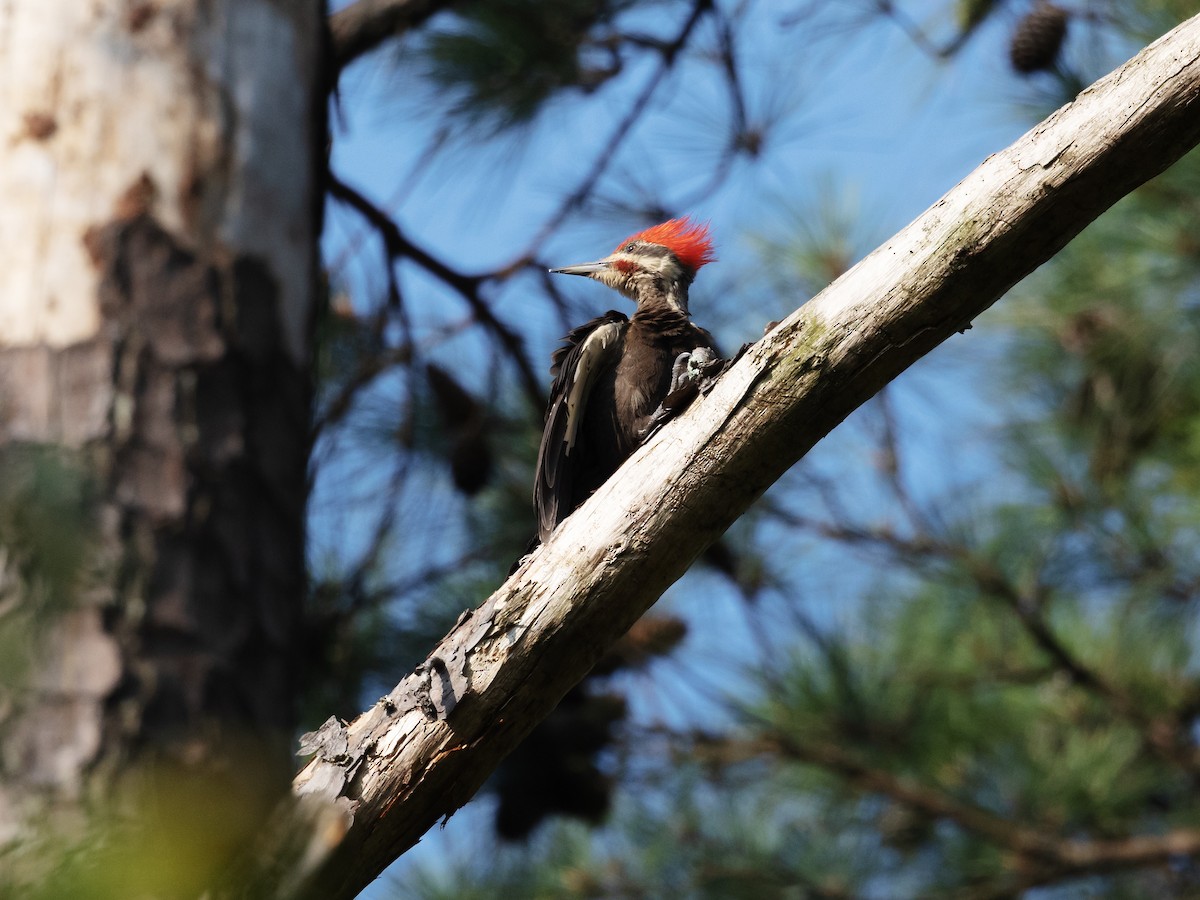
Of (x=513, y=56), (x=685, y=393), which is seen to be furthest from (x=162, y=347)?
(x=513, y=56)

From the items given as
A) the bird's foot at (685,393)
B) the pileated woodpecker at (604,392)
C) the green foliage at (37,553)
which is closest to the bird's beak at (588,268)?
the pileated woodpecker at (604,392)

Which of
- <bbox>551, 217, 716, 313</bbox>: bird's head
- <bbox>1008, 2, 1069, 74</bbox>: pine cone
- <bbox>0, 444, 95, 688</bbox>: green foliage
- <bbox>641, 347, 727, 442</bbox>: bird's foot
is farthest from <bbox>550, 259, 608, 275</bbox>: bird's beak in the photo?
<bbox>0, 444, 95, 688</bbox>: green foliage

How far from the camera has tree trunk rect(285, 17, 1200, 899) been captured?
67.2 inches

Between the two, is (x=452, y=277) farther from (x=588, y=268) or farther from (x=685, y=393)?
(x=685, y=393)

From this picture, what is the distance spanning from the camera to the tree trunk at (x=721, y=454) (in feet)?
5.60

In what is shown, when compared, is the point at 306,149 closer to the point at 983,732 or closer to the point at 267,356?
the point at 267,356

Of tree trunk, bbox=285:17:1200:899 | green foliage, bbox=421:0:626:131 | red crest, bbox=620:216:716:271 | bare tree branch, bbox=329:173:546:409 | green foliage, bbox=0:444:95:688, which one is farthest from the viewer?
red crest, bbox=620:216:716:271

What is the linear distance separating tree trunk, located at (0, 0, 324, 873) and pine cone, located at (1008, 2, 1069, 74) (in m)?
2.20

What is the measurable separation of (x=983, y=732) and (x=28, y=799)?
12.5 feet

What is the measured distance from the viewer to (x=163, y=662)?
1.76 metres

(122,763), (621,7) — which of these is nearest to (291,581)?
(122,763)

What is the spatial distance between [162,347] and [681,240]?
231cm

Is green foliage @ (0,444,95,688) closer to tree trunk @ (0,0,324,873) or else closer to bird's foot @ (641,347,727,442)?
tree trunk @ (0,0,324,873)

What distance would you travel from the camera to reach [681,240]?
13.3ft
